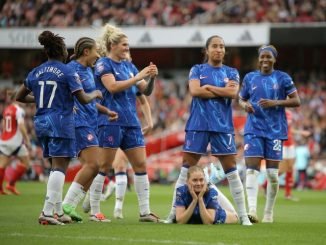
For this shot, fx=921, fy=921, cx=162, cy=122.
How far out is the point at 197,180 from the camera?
36.6ft

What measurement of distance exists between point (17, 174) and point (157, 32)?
53.6 ft

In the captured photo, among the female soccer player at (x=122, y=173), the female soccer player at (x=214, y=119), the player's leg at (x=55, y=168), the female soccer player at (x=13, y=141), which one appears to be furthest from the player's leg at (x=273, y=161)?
the female soccer player at (x=13, y=141)

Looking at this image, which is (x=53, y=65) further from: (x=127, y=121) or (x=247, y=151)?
(x=247, y=151)

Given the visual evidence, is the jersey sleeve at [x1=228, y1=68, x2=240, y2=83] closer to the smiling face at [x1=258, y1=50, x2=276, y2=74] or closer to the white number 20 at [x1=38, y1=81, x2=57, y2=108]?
the smiling face at [x1=258, y1=50, x2=276, y2=74]

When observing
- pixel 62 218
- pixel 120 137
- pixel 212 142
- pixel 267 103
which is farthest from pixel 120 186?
pixel 267 103

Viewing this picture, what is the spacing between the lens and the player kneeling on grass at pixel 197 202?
11195mm

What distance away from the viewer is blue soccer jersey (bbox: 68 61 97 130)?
1201 cm

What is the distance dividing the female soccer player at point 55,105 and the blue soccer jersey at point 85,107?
883mm

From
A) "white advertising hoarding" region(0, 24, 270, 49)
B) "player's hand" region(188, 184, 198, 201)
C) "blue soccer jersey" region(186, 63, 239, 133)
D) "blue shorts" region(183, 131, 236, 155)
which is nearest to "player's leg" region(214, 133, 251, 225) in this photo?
"blue shorts" region(183, 131, 236, 155)

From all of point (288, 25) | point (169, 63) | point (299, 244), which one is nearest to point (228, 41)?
point (288, 25)

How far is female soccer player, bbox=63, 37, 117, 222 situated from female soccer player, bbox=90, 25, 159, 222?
0.15m

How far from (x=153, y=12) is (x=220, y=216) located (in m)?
25.8

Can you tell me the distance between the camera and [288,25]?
3434 centimetres

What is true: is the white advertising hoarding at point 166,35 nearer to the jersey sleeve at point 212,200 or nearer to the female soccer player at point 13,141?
the female soccer player at point 13,141
